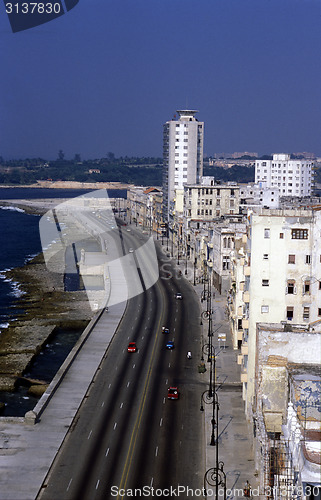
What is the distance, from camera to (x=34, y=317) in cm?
10662

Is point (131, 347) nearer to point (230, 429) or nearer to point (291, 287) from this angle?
point (230, 429)

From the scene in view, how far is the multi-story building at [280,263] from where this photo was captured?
60844mm

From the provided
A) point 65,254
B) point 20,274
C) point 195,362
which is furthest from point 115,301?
point 65,254

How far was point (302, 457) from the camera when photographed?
32594 mm

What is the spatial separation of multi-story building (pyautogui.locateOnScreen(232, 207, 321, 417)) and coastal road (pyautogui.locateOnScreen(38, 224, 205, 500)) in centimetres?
833

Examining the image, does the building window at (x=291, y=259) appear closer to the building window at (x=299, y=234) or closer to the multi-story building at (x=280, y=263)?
the multi-story building at (x=280, y=263)

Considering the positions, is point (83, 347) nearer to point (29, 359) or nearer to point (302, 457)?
point (29, 359)

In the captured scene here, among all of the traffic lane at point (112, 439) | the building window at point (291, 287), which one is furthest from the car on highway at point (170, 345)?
the building window at point (291, 287)

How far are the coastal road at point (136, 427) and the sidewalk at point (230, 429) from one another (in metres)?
1.41

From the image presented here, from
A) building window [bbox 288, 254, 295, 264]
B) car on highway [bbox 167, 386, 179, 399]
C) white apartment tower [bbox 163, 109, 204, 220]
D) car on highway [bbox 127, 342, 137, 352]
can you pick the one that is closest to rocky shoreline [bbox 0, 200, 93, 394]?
car on highway [bbox 127, 342, 137, 352]

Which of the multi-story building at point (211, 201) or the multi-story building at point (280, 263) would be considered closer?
the multi-story building at point (280, 263)

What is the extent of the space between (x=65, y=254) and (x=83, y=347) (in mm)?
101012

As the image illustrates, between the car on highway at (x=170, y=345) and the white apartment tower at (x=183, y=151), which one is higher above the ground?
the white apartment tower at (x=183, y=151)

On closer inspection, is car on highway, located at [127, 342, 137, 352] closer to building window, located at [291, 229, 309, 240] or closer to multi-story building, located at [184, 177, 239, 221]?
building window, located at [291, 229, 309, 240]
